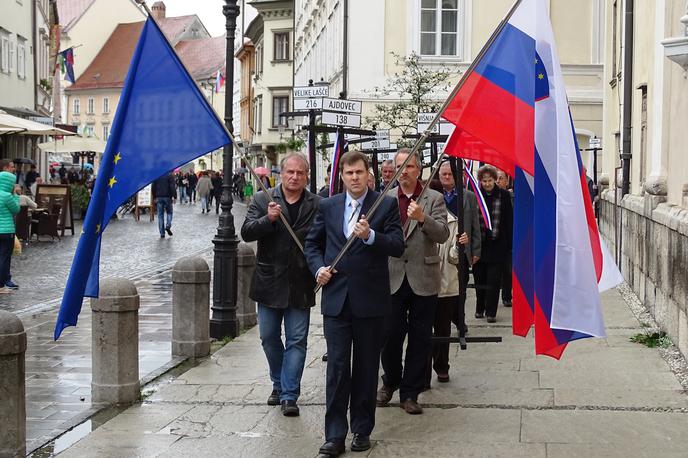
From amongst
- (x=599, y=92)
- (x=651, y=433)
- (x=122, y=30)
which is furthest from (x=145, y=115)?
(x=122, y=30)

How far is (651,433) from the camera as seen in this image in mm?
7434

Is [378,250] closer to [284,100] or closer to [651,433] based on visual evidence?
[651,433]

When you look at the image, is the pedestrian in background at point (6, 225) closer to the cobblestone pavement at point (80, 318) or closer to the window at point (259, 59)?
the cobblestone pavement at point (80, 318)

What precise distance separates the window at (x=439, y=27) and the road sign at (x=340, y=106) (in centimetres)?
1947

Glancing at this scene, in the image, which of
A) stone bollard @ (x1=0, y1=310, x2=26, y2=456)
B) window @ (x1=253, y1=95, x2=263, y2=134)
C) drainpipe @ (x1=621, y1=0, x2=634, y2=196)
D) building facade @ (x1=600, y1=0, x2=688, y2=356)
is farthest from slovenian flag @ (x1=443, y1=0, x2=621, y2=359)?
window @ (x1=253, y1=95, x2=263, y2=134)

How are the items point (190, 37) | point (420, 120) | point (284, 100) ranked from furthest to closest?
point (190, 37) < point (284, 100) < point (420, 120)

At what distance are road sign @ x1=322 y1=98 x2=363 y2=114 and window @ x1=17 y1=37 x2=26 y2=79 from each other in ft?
108

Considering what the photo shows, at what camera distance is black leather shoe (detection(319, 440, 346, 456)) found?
6.97 meters

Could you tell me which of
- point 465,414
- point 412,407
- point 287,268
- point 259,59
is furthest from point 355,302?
point 259,59

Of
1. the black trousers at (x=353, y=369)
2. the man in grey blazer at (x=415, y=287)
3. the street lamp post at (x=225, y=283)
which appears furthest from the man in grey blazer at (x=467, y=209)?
the black trousers at (x=353, y=369)

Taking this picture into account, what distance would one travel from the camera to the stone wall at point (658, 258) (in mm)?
9945

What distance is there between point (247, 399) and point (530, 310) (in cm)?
243

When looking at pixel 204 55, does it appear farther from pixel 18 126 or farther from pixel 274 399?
pixel 274 399

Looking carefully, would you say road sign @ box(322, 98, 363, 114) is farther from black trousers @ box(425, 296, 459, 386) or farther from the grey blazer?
the grey blazer
